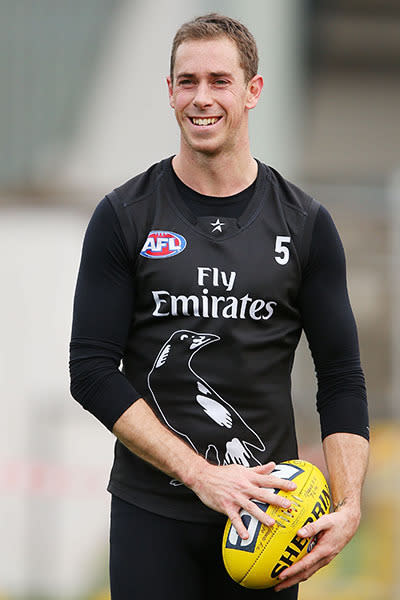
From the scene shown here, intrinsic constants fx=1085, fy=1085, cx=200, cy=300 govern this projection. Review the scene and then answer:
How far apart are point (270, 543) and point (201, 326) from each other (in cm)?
61

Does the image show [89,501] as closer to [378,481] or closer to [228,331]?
[378,481]

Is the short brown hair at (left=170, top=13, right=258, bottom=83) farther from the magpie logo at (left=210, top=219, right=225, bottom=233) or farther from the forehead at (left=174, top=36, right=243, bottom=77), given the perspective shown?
the magpie logo at (left=210, top=219, right=225, bottom=233)

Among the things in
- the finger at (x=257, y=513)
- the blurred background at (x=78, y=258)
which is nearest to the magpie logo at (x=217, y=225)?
the finger at (x=257, y=513)

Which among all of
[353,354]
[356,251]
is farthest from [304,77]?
[353,354]

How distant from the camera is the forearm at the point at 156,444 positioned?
9.44 ft

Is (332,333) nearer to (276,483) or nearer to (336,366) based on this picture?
(336,366)

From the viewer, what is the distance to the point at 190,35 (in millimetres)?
2992

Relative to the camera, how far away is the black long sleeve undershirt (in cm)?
297

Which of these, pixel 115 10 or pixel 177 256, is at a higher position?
pixel 115 10

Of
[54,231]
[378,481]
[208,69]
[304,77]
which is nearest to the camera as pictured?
[208,69]

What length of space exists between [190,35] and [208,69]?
0.11 meters

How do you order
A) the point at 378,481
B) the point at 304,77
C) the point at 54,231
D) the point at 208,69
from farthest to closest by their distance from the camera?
1. the point at 304,77
2. the point at 54,231
3. the point at 378,481
4. the point at 208,69

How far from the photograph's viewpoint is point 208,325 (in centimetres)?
299

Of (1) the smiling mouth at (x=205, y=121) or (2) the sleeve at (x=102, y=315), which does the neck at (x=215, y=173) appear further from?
(2) the sleeve at (x=102, y=315)
